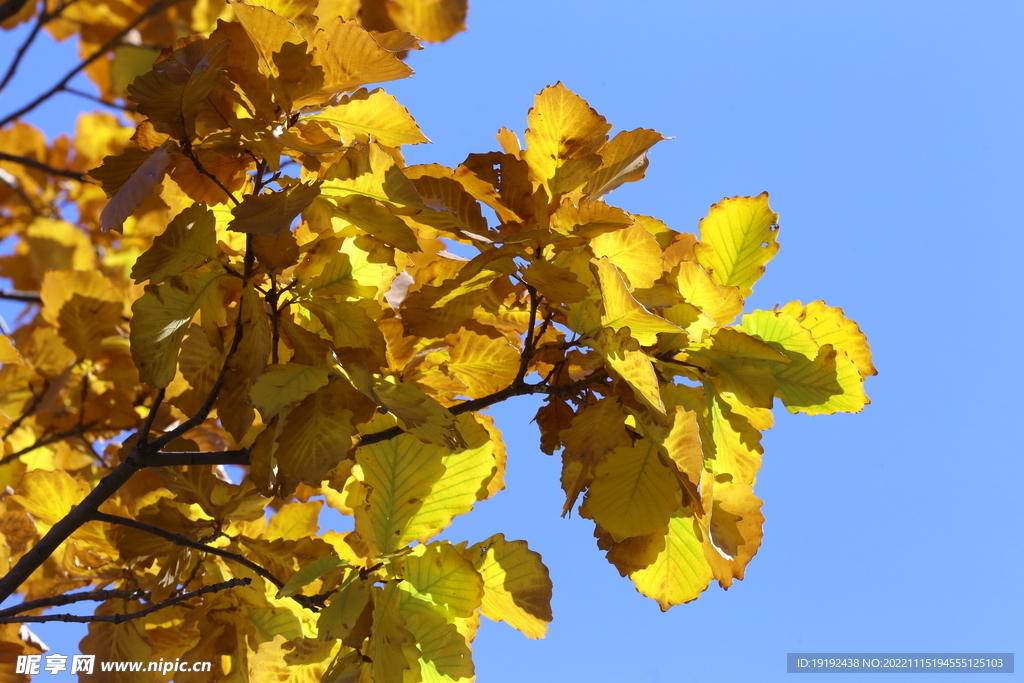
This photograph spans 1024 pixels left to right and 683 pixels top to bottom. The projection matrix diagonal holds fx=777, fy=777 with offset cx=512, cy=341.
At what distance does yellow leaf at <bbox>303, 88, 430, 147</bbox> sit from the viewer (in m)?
0.79

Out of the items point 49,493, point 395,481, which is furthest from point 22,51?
point 395,481

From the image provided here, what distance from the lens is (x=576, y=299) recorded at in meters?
0.70

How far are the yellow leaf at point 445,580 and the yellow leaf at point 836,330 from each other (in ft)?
1.45

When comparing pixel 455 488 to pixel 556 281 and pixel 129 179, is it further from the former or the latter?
pixel 129 179

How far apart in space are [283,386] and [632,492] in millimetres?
345

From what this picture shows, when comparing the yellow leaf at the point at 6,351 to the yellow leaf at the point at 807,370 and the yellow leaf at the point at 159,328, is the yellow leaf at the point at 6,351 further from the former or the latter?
the yellow leaf at the point at 807,370

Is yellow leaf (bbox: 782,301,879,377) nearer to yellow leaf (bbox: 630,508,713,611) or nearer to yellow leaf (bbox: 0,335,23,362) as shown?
yellow leaf (bbox: 630,508,713,611)

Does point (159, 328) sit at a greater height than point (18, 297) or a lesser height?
lesser

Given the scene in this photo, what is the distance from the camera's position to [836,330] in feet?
2.82

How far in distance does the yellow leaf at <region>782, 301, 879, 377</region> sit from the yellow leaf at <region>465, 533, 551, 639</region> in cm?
39

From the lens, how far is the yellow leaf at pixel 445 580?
77 centimetres

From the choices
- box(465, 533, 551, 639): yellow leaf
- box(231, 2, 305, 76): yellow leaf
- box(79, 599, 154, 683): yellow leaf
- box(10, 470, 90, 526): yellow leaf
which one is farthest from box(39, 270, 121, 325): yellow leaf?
box(465, 533, 551, 639): yellow leaf

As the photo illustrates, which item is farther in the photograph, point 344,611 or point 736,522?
point 736,522

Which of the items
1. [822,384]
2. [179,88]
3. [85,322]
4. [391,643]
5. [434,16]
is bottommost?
[391,643]
